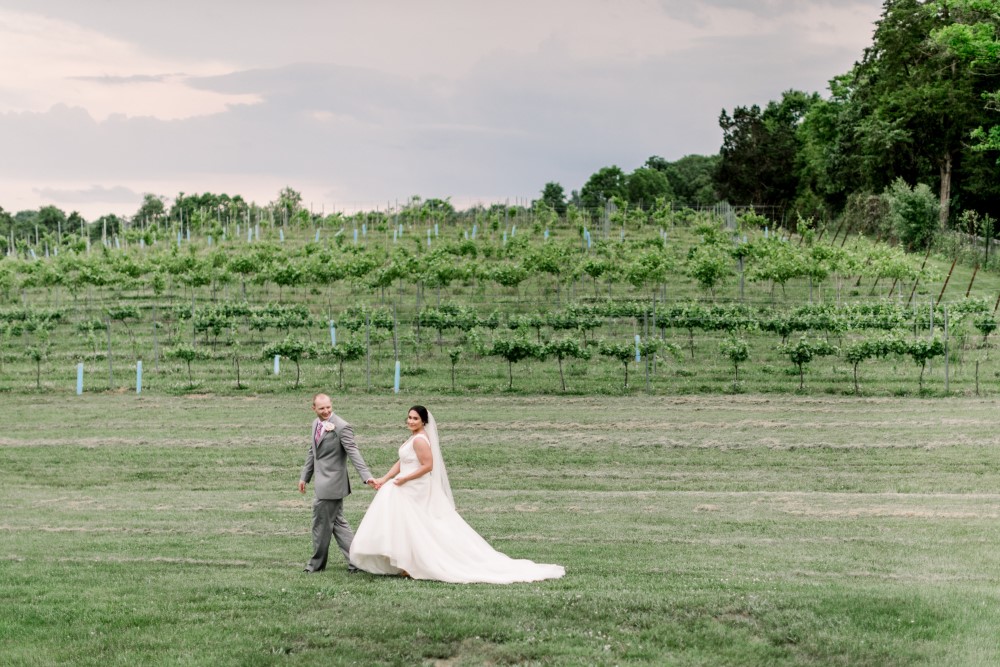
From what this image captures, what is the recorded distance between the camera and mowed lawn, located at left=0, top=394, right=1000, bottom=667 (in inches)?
364

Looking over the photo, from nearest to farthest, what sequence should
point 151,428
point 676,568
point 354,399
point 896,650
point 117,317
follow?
point 896,650 < point 676,568 < point 151,428 < point 354,399 < point 117,317

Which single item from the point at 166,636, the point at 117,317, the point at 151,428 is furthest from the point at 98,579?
the point at 117,317

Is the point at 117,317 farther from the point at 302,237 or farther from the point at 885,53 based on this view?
the point at 885,53

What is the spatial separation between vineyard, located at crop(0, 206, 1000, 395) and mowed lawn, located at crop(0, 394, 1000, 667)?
2863 mm

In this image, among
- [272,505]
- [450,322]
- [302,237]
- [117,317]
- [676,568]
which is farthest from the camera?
[302,237]

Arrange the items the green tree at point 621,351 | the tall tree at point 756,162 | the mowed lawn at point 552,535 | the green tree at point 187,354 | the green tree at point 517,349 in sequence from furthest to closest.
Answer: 1. the tall tree at point 756,162
2. the green tree at point 187,354
3. the green tree at point 517,349
4. the green tree at point 621,351
5. the mowed lawn at point 552,535

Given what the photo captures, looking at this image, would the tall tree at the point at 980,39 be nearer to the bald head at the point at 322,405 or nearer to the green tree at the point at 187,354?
the green tree at the point at 187,354

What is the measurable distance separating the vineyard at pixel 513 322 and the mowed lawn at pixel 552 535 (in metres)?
2.86

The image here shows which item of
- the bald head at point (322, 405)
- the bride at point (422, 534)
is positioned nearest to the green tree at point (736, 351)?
the bride at point (422, 534)

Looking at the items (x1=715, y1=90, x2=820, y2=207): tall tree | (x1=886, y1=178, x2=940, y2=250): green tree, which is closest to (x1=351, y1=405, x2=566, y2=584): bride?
(x1=886, y1=178, x2=940, y2=250): green tree

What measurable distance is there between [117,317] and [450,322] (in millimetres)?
15166

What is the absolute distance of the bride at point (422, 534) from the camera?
11.5 metres

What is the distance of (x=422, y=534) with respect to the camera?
11.5 m

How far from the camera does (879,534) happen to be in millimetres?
Answer: 15180
